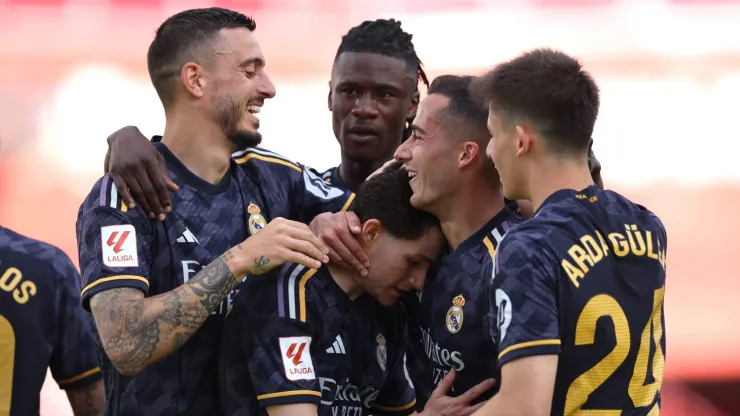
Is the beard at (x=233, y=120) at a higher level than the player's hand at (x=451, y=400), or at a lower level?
higher

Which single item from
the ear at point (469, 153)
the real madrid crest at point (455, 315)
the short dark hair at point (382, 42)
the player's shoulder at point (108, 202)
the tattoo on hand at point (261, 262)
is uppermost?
the short dark hair at point (382, 42)

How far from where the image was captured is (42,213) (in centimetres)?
927

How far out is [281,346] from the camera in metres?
3.43

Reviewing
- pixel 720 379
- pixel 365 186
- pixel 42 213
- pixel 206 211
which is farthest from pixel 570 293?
pixel 42 213

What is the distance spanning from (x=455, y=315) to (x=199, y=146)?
3.55 ft

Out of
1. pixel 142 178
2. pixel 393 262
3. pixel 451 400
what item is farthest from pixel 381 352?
pixel 142 178

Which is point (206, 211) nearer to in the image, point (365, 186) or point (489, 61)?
point (365, 186)

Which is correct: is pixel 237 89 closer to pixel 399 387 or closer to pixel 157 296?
pixel 157 296

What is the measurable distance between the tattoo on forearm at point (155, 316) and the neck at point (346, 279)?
382 millimetres

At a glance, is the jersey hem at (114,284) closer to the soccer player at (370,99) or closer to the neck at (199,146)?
the neck at (199,146)

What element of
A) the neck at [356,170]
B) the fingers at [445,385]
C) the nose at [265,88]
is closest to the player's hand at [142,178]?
the nose at [265,88]

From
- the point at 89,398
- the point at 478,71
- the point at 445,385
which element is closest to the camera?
the point at 445,385

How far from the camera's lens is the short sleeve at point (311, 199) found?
4.04 meters

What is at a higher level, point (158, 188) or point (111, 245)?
point (158, 188)
